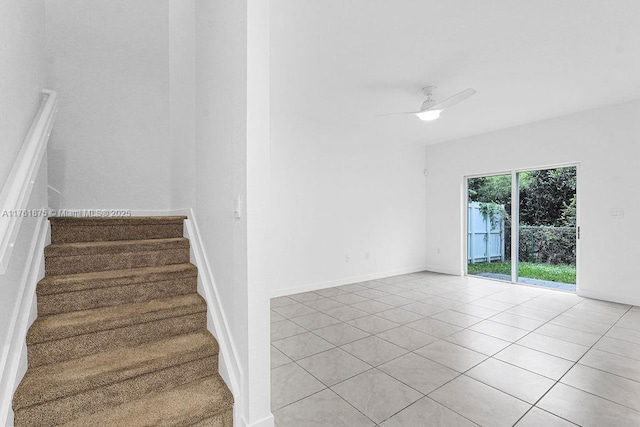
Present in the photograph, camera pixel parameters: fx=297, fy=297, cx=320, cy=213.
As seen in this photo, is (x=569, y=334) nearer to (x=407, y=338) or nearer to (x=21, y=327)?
(x=407, y=338)

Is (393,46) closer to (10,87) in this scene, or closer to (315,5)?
(315,5)

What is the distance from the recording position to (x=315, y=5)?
2.20 meters

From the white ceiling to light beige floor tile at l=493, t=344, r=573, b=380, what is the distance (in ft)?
9.06

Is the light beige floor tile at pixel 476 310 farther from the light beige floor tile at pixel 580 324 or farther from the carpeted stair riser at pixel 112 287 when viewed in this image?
the carpeted stair riser at pixel 112 287

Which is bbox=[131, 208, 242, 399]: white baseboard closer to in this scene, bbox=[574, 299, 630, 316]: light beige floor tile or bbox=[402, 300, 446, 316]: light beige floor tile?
bbox=[402, 300, 446, 316]: light beige floor tile

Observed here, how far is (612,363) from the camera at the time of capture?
2.46 meters

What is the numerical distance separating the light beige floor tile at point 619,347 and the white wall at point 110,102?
4645 millimetres

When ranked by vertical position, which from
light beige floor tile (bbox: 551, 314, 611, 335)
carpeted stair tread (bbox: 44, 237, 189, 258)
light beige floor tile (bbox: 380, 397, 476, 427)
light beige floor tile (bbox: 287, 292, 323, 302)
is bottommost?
light beige floor tile (bbox: 551, 314, 611, 335)

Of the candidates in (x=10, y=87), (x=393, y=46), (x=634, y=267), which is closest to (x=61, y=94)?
(x=10, y=87)

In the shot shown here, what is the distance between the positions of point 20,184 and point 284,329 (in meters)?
2.50

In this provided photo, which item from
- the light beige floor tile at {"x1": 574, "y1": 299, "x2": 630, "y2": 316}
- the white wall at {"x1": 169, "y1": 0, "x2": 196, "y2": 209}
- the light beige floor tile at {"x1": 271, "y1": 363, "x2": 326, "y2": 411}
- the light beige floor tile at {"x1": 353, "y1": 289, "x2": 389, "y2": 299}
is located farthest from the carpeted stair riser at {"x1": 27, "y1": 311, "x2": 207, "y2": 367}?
the light beige floor tile at {"x1": 574, "y1": 299, "x2": 630, "y2": 316}

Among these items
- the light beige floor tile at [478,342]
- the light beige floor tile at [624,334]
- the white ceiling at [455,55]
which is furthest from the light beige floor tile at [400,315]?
the white ceiling at [455,55]

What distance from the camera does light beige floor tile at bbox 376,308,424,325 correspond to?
3.44 meters

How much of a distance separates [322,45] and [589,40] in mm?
2342
